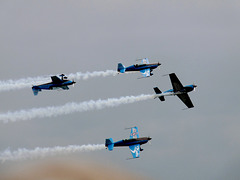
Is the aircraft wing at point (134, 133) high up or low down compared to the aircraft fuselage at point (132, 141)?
up

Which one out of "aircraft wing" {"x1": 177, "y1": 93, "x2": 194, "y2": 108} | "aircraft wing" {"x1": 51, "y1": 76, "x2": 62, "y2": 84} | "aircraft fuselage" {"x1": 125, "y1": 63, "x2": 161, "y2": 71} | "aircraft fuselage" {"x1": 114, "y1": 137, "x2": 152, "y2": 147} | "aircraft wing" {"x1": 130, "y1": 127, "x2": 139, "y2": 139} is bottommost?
"aircraft fuselage" {"x1": 114, "y1": 137, "x2": 152, "y2": 147}

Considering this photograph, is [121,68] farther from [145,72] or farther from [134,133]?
[134,133]

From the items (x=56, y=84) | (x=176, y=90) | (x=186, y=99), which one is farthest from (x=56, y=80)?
(x=186, y=99)

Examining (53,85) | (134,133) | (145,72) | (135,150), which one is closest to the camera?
(53,85)

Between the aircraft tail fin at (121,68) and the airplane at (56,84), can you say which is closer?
the airplane at (56,84)

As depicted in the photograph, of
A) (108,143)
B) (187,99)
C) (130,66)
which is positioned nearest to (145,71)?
(130,66)

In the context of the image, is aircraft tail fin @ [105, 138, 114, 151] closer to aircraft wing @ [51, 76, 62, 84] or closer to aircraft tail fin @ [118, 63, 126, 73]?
aircraft wing @ [51, 76, 62, 84]

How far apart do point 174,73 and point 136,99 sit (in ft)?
28.0

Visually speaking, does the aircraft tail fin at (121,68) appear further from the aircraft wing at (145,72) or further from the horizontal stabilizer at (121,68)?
the aircraft wing at (145,72)

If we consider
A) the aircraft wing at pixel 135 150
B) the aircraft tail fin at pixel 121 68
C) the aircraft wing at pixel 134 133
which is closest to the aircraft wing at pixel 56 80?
the aircraft tail fin at pixel 121 68

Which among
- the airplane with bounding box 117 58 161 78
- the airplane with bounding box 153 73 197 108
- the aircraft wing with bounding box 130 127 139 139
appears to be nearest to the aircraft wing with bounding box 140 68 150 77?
the airplane with bounding box 117 58 161 78

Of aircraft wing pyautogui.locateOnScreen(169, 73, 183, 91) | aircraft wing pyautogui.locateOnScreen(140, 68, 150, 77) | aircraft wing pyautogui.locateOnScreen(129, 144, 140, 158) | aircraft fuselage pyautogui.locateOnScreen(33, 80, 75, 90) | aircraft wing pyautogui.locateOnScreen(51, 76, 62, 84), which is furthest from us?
aircraft wing pyautogui.locateOnScreen(140, 68, 150, 77)

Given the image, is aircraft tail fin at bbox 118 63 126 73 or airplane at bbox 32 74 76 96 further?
aircraft tail fin at bbox 118 63 126 73

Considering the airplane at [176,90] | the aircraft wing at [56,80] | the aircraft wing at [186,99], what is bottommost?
the aircraft wing at [186,99]
